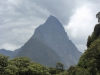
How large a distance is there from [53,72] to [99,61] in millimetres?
35961

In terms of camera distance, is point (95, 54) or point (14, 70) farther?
point (14, 70)

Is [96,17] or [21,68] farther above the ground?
[96,17]

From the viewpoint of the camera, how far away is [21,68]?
46312 mm

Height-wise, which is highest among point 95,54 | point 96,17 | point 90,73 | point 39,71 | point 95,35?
point 96,17

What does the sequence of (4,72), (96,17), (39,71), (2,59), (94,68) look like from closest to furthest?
(94,68)
(4,72)
(2,59)
(39,71)
(96,17)

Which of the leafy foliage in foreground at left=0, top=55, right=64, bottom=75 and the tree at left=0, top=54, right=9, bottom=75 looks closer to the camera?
the leafy foliage in foreground at left=0, top=55, right=64, bottom=75

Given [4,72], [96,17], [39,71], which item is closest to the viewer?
[4,72]

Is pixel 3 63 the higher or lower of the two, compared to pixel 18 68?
higher

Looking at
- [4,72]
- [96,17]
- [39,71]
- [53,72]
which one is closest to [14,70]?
[4,72]

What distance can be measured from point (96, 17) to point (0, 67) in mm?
30541

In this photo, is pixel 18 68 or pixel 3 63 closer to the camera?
pixel 3 63

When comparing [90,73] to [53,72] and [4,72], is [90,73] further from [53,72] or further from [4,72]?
[53,72]

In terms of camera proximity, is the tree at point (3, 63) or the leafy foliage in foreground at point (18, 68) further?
the tree at point (3, 63)

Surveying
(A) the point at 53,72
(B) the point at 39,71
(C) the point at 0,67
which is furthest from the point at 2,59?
(A) the point at 53,72
